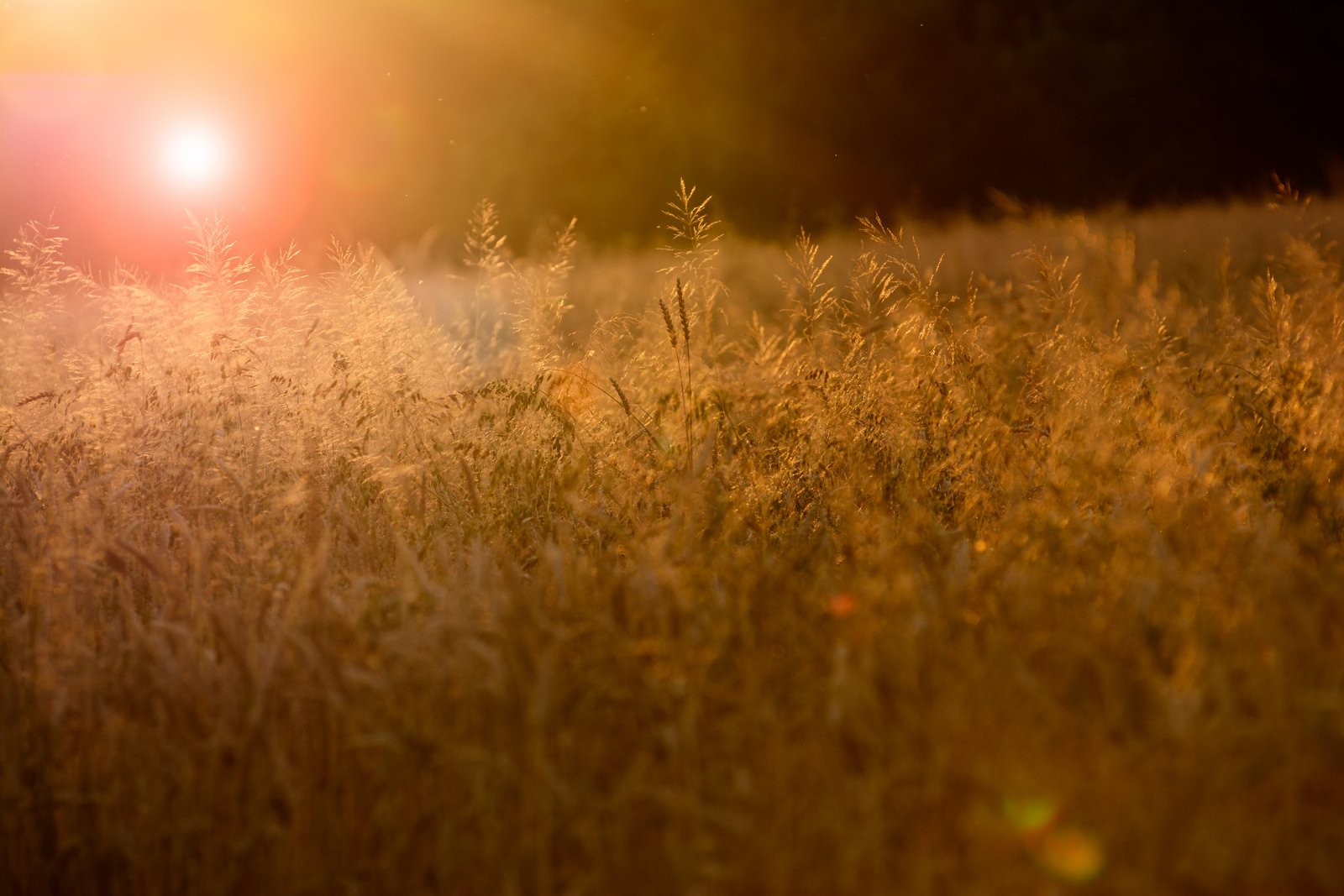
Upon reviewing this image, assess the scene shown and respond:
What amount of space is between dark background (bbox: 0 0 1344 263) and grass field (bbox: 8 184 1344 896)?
45.0ft

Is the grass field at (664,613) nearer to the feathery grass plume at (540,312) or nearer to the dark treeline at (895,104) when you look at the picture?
the feathery grass plume at (540,312)

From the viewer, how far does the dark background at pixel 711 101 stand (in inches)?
637

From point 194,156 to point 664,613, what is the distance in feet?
45.4

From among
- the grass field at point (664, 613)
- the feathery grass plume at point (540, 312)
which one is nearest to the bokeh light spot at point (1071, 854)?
the grass field at point (664, 613)

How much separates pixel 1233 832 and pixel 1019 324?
12.8 feet

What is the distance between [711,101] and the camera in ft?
60.5

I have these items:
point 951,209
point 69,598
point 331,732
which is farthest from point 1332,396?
point 951,209

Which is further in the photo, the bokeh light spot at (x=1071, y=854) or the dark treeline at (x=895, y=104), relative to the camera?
the dark treeline at (x=895, y=104)

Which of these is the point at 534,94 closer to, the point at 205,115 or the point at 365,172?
the point at 365,172

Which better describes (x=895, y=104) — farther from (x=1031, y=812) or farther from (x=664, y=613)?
(x=1031, y=812)

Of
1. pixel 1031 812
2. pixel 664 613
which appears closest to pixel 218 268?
pixel 664 613

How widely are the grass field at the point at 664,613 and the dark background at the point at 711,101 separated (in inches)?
540

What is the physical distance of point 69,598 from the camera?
Result: 246cm

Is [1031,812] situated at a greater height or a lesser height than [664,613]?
lesser
